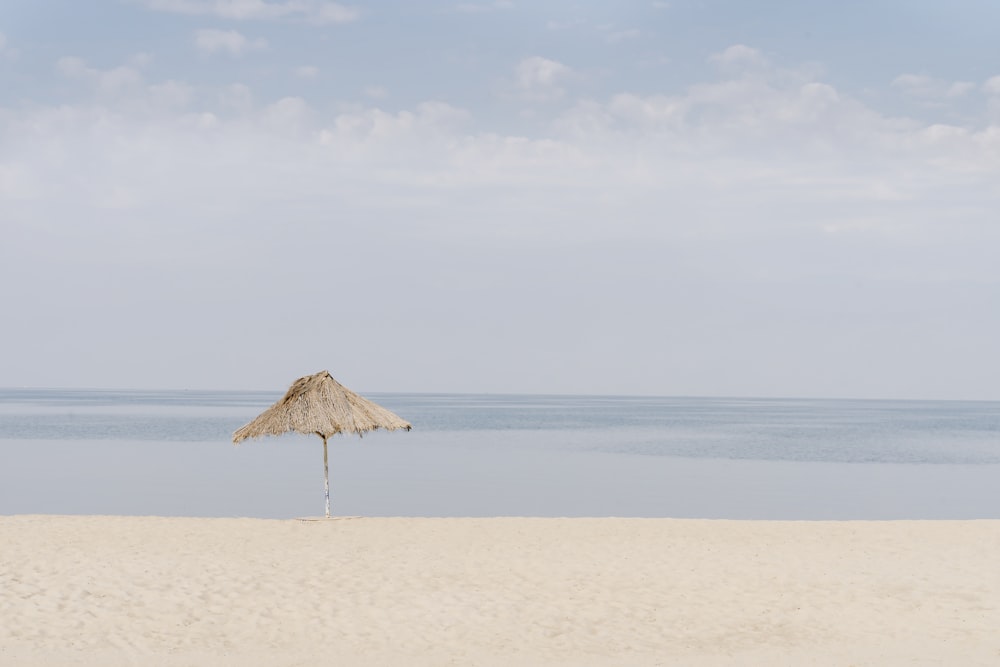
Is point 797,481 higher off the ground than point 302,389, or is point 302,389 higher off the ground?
point 302,389

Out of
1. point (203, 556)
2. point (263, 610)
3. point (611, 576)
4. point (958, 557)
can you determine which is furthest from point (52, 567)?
point (958, 557)

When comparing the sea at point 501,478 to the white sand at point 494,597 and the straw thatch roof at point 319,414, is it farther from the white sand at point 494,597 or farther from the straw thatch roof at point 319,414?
the white sand at point 494,597

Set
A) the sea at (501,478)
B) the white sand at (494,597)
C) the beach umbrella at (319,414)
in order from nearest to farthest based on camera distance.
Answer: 1. the white sand at (494,597)
2. the beach umbrella at (319,414)
3. the sea at (501,478)

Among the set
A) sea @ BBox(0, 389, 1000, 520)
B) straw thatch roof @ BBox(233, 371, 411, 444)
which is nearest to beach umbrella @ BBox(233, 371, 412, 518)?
straw thatch roof @ BBox(233, 371, 411, 444)

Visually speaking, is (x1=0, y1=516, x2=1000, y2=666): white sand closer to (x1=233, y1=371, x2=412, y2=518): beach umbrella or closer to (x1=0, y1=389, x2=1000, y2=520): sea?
(x1=233, y1=371, x2=412, y2=518): beach umbrella

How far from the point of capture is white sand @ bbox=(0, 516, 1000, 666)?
10.2 m

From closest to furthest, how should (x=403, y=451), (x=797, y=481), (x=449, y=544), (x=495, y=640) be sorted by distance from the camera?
(x=495, y=640) → (x=449, y=544) → (x=797, y=481) → (x=403, y=451)

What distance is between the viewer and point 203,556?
1454cm

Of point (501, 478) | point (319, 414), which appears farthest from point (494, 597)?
point (501, 478)

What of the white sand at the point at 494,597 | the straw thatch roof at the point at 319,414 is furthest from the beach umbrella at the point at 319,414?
the white sand at the point at 494,597

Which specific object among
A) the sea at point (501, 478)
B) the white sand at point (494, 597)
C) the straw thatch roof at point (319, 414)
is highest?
the straw thatch roof at point (319, 414)

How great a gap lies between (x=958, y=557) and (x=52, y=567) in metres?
13.4

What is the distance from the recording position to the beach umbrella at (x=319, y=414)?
19.1 metres

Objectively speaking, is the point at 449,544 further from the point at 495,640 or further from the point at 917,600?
the point at 917,600
